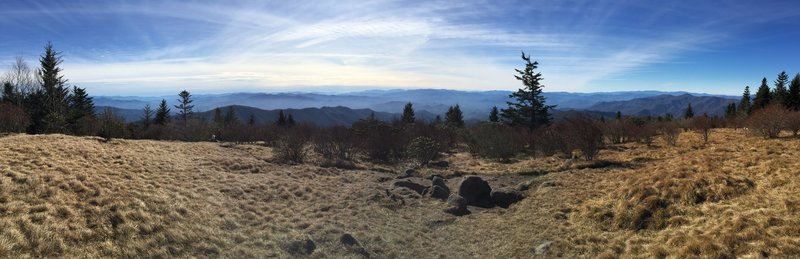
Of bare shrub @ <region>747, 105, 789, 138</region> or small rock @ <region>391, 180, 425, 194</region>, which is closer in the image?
small rock @ <region>391, 180, 425, 194</region>

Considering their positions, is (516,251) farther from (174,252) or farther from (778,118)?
(778,118)

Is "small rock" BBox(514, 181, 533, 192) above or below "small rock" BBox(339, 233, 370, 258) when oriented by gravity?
above

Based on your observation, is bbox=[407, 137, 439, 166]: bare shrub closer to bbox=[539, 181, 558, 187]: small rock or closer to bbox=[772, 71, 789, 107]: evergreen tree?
bbox=[539, 181, 558, 187]: small rock

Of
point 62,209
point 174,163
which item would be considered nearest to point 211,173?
point 174,163

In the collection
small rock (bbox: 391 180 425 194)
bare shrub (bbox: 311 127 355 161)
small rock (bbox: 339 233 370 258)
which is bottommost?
small rock (bbox: 339 233 370 258)

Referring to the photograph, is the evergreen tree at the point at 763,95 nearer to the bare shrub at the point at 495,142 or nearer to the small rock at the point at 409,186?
the bare shrub at the point at 495,142

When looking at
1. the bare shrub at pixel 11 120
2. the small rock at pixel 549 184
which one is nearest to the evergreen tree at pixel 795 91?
the small rock at pixel 549 184

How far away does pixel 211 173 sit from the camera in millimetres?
18312

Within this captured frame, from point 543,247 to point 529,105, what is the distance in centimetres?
4368

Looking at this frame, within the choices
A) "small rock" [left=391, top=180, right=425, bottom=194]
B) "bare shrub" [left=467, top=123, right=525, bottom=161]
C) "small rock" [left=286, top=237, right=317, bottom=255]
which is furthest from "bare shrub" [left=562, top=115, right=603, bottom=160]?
"small rock" [left=286, top=237, right=317, bottom=255]

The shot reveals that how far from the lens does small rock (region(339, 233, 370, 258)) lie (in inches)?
431

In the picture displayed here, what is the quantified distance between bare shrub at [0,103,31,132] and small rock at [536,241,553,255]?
103 feet

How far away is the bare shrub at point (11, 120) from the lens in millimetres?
24625

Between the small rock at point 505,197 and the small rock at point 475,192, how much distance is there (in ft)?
0.73
